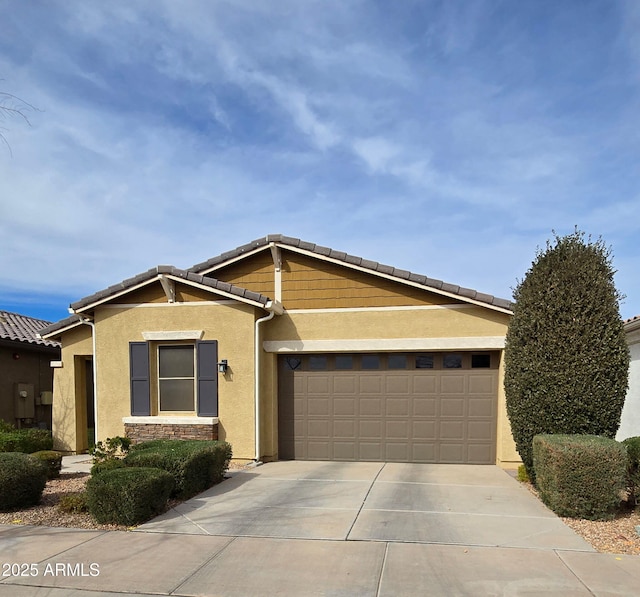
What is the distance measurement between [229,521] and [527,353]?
16.2 feet

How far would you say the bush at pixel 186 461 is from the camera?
7.56 metres

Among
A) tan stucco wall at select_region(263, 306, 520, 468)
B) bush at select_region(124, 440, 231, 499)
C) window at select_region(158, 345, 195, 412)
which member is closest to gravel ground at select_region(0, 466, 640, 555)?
bush at select_region(124, 440, 231, 499)

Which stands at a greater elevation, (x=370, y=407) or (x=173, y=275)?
(x=173, y=275)

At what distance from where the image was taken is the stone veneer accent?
10.4 m

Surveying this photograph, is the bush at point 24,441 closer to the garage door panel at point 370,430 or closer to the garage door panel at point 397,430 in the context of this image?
Answer: the garage door panel at point 370,430

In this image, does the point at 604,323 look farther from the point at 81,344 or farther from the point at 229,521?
the point at 81,344

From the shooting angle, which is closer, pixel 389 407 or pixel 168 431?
pixel 168 431

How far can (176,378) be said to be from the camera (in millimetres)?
11039

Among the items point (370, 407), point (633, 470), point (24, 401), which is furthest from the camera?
point (24, 401)

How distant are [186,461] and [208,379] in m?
3.11

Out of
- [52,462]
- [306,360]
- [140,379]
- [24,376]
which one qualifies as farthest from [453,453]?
[24,376]

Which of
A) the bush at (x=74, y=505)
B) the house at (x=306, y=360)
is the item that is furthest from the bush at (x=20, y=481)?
the house at (x=306, y=360)

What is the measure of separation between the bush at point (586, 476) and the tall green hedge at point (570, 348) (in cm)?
76

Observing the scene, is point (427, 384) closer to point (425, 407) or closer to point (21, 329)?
point (425, 407)
